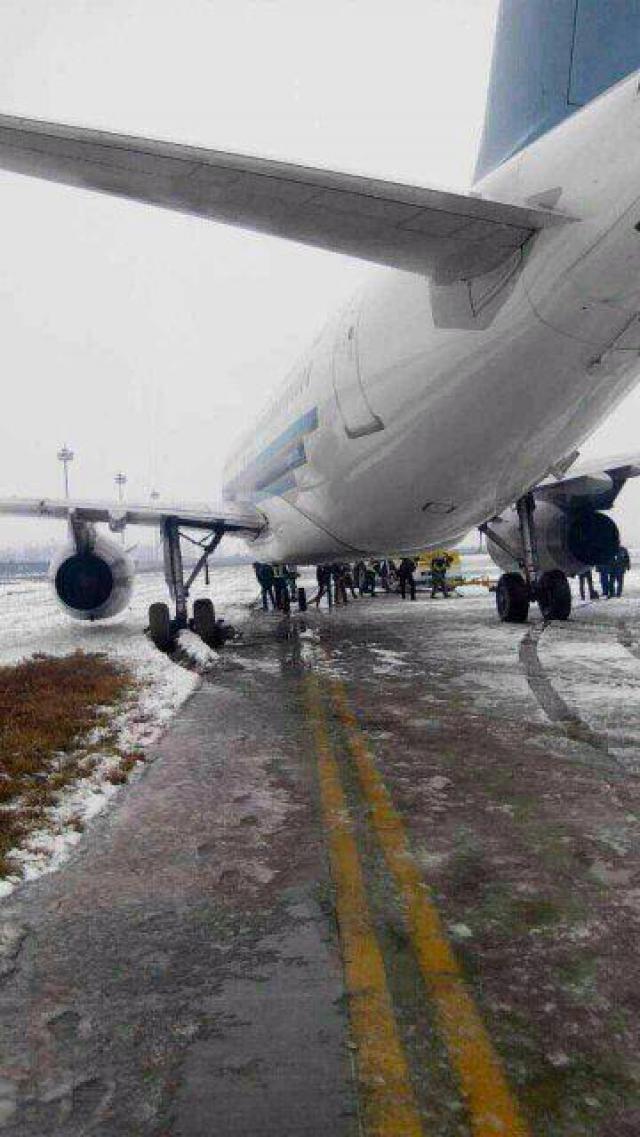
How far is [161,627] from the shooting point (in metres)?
13.6

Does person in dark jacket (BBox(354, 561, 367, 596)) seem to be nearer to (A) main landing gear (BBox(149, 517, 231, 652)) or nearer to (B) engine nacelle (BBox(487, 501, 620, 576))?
(B) engine nacelle (BBox(487, 501, 620, 576))

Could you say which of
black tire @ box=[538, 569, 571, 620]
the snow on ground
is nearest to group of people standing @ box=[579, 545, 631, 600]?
black tire @ box=[538, 569, 571, 620]

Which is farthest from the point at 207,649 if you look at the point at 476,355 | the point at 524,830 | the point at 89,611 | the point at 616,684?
the point at 524,830

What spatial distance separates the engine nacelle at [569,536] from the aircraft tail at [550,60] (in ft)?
31.0

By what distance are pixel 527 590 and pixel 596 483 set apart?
2584mm

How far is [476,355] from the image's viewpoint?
6.46 m

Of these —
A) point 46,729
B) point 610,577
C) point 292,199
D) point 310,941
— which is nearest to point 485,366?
point 292,199

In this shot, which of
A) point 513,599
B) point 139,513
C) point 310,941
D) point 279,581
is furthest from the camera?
point 279,581

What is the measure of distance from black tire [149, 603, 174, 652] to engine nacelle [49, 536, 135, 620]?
2.85m

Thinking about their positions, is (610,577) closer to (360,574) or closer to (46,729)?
(360,574)

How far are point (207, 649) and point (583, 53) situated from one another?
9.28 metres

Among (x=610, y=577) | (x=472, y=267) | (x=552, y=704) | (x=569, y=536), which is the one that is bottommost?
(x=552, y=704)

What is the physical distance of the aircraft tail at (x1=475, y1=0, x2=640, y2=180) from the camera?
211 inches

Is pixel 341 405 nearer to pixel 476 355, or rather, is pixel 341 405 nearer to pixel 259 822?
pixel 476 355
